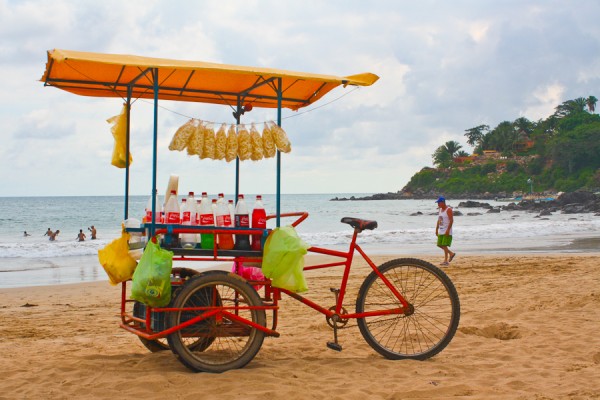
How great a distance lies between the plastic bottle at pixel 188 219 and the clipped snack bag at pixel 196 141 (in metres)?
0.39

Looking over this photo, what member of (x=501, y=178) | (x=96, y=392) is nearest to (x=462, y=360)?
(x=96, y=392)

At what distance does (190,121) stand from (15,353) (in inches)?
105

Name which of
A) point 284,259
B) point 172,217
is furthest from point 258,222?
point 172,217

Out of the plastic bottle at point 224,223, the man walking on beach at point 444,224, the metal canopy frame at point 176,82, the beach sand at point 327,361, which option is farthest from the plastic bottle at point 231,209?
the man walking on beach at point 444,224

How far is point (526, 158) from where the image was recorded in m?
99.5

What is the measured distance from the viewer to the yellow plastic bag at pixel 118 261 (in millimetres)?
4750

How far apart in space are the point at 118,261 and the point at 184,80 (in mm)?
1711

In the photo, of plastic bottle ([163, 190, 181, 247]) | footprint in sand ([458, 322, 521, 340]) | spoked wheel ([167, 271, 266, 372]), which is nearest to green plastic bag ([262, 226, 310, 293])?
spoked wheel ([167, 271, 266, 372])

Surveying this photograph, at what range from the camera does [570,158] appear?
276 ft

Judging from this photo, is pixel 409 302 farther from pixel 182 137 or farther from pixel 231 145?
pixel 182 137

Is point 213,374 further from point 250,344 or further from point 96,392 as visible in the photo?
point 96,392

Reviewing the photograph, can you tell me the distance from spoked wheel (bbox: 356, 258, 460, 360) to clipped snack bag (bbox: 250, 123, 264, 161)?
134cm

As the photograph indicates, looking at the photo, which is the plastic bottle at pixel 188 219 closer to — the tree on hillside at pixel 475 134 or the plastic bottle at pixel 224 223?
the plastic bottle at pixel 224 223

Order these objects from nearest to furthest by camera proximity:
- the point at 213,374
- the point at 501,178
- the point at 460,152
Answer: the point at 213,374
the point at 501,178
the point at 460,152
